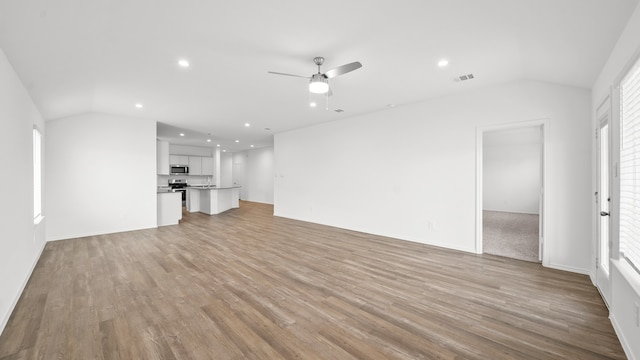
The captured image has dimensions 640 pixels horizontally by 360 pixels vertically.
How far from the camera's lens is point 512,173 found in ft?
30.7

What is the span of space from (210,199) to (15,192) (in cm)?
584

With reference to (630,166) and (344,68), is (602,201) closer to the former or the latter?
(630,166)

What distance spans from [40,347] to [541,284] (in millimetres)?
4979

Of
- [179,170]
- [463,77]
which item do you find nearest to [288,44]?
[463,77]

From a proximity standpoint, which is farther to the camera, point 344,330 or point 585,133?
point 585,133

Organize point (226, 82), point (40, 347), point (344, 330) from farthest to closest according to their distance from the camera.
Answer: point (226, 82) → point (344, 330) → point (40, 347)

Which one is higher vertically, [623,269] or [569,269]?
[623,269]

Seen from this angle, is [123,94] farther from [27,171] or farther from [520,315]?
[520,315]

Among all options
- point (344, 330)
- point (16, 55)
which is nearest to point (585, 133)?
point (344, 330)

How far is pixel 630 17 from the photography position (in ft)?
A: 6.40

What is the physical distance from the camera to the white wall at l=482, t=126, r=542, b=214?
352 inches

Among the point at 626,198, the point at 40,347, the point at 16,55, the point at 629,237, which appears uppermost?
the point at 16,55

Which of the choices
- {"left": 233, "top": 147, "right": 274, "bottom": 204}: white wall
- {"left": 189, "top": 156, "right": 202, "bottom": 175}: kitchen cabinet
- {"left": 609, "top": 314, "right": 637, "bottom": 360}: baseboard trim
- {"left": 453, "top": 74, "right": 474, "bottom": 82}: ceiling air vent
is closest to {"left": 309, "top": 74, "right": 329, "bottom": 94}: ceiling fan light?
{"left": 453, "top": 74, "right": 474, "bottom": 82}: ceiling air vent

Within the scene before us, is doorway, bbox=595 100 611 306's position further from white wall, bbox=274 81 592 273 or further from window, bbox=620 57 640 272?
window, bbox=620 57 640 272
